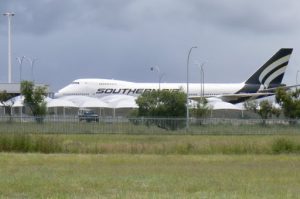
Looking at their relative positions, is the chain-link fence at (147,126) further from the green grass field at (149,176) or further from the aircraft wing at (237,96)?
the aircraft wing at (237,96)

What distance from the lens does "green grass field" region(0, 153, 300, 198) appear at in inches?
786

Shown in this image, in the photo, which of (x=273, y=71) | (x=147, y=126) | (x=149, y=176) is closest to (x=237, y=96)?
(x=273, y=71)

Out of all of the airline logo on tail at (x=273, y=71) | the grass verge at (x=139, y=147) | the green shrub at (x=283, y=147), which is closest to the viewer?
the grass verge at (x=139, y=147)

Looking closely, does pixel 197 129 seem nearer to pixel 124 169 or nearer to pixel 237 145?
pixel 237 145

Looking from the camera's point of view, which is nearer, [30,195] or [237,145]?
[30,195]

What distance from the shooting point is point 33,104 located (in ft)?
320

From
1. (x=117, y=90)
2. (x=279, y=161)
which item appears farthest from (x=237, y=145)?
(x=117, y=90)

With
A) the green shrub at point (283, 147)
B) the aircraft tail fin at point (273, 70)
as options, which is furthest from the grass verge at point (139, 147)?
the aircraft tail fin at point (273, 70)

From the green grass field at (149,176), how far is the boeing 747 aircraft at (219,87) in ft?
278

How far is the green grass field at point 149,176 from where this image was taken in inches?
786

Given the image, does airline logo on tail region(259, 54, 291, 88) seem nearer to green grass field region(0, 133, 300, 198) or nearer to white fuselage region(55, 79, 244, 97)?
white fuselage region(55, 79, 244, 97)

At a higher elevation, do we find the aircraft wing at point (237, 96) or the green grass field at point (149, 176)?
the aircraft wing at point (237, 96)

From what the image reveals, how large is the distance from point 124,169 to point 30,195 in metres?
11.1

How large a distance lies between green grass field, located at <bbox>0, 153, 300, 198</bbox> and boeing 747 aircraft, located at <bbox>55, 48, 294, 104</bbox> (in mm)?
84676
